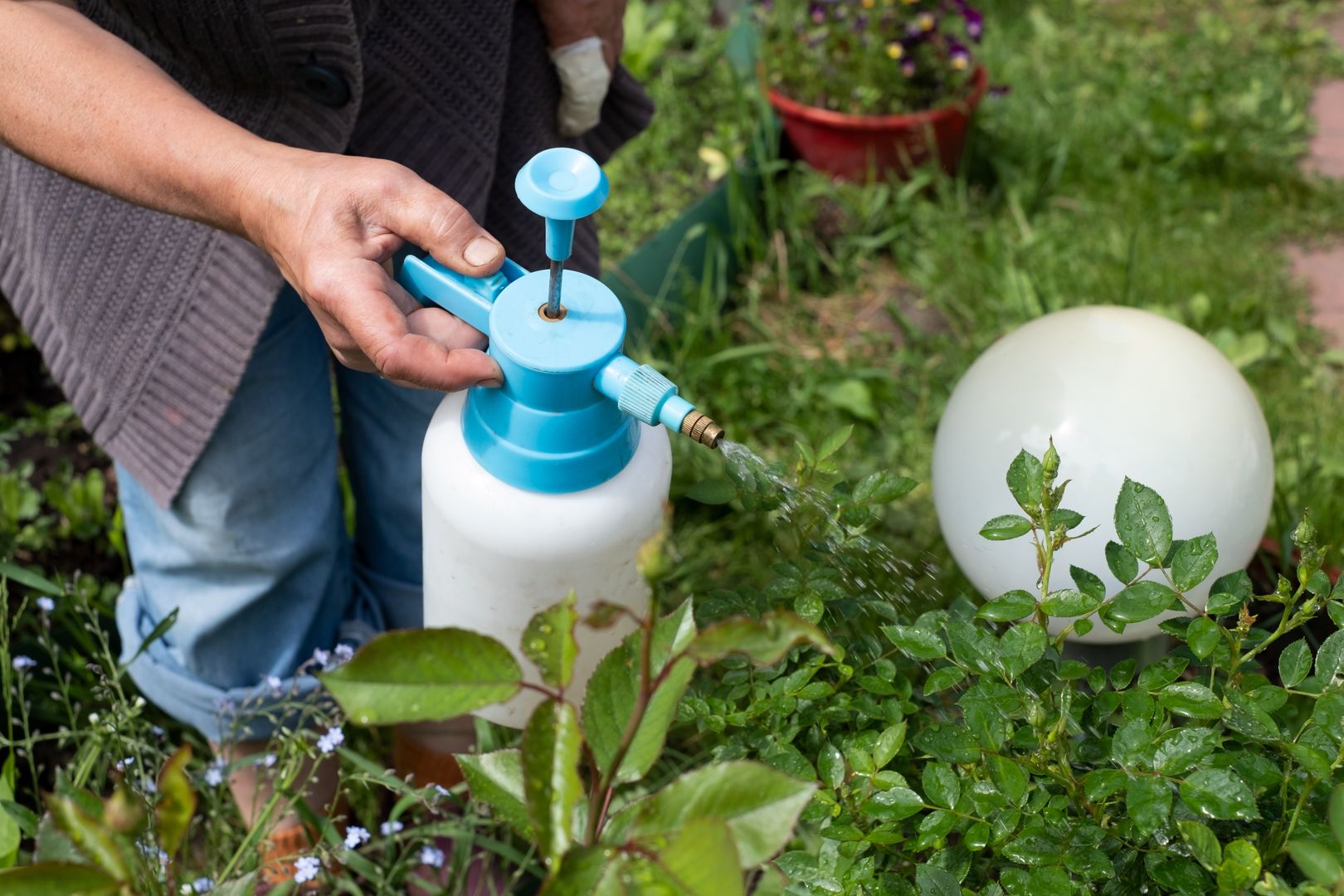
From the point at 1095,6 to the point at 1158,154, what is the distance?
35.8 inches

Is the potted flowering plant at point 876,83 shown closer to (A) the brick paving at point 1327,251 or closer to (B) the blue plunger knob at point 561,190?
(A) the brick paving at point 1327,251

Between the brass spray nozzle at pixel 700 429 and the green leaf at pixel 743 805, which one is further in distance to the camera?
the brass spray nozzle at pixel 700 429

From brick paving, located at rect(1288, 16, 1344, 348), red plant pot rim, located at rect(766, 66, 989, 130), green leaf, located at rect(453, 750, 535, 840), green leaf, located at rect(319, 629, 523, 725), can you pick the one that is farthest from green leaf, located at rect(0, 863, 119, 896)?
brick paving, located at rect(1288, 16, 1344, 348)

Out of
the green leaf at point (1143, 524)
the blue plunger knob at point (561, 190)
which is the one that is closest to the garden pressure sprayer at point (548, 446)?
the blue plunger knob at point (561, 190)

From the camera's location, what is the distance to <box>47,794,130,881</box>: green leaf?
633 mm

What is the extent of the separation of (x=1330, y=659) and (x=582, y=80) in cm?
117

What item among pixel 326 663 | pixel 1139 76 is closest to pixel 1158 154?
pixel 1139 76

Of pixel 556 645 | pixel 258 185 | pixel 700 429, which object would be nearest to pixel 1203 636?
pixel 700 429

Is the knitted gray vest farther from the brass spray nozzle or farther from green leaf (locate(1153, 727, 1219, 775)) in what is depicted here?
green leaf (locate(1153, 727, 1219, 775))

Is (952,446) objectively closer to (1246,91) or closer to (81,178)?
(81,178)

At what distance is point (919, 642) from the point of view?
0.99 m

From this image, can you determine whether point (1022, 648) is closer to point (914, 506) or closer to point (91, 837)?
point (91, 837)

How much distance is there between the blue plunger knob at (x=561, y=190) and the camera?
91 centimetres

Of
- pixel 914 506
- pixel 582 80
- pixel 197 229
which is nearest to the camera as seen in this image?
pixel 197 229
